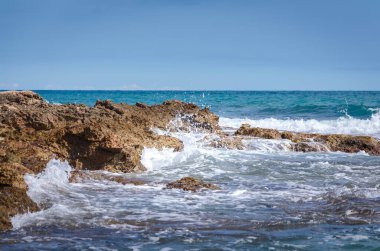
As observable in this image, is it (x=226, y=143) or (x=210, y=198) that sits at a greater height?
(x=226, y=143)

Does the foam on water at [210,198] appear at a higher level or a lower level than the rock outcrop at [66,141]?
lower

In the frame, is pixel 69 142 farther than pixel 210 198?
Yes

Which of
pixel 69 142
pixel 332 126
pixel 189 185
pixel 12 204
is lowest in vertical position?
pixel 332 126

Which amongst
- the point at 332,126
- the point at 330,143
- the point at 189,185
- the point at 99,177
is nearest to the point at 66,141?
the point at 99,177

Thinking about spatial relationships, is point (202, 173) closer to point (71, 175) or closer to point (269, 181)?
point (269, 181)

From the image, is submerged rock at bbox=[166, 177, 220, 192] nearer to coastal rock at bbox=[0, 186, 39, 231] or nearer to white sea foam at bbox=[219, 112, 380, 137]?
coastal rock at bbox=[0, 186, 39, 231]

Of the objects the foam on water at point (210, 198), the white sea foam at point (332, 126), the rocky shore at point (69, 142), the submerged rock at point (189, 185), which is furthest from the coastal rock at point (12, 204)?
the white sea foam at point (332, 126)

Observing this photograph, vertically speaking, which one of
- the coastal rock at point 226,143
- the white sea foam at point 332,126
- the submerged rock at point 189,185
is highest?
the coastal rock at point 226,143

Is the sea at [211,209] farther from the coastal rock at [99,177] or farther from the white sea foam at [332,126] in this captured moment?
Result: the white sea foam at [332,126]

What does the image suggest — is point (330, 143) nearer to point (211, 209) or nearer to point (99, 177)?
point (99, 177)

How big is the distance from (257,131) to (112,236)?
9838 millimetres

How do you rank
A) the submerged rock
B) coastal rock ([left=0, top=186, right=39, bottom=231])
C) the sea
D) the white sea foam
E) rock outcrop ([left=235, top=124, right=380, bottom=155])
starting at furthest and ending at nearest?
the white sea foam
rock outcrop ([left=235, top=124, right=380, bottom=155])
the submerged rock
coastal rock ([left=0, top=186, right=39, bottom=231])
the sea

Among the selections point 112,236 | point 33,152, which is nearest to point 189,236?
point 112,236

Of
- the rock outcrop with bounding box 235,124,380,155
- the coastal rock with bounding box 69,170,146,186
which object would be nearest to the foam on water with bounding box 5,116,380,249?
the coastal rock with bounding box 69,170,146,186
